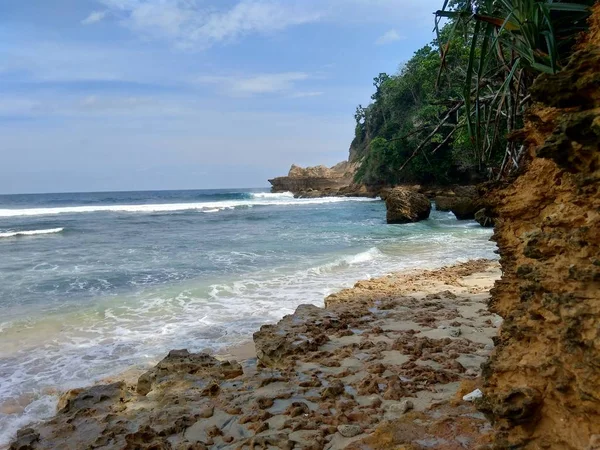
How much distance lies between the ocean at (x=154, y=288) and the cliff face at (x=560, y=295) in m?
4.21

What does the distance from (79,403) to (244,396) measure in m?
1.57

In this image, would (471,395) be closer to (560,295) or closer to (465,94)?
(560,295)

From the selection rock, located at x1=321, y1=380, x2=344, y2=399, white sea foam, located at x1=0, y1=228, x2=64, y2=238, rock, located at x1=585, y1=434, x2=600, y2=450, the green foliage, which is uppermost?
the green foliage

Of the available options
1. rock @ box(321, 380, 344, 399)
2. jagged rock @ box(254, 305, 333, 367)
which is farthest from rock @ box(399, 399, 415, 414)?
jagged rock @ box(254, 305, 333, 367)

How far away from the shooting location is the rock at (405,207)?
2239 centimetres

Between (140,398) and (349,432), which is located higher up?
(349,432)

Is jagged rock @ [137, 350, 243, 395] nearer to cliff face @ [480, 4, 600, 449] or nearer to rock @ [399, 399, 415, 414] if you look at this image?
rock @ [399, 399, 415, 414]

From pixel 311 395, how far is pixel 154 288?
6.61 m

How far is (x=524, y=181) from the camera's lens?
249cm

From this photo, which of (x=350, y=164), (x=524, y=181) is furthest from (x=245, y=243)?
(x=350, y=164)

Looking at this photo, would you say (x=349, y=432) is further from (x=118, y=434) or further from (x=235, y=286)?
(x=235, y=286)

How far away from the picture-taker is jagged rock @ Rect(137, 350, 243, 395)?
462 cm

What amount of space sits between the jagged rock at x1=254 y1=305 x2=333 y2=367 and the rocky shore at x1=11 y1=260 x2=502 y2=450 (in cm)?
1

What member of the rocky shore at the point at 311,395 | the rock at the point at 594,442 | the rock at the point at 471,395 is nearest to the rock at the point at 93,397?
the rocky shore at the point at 311,395
